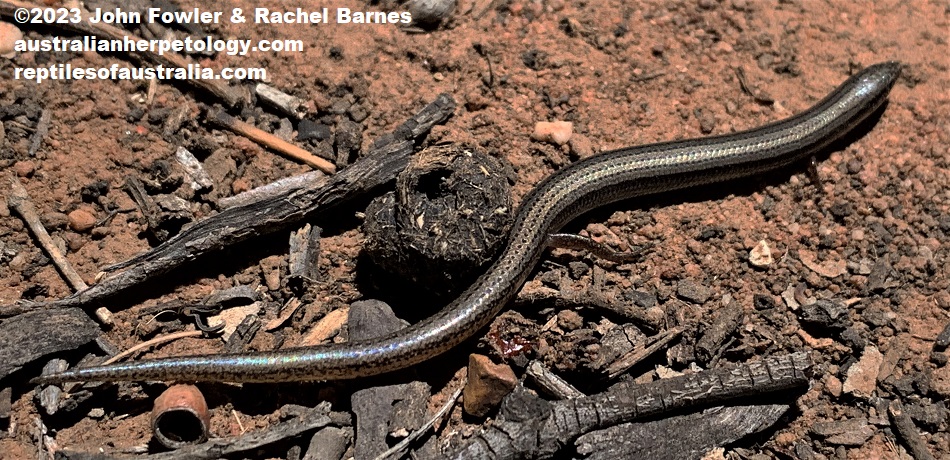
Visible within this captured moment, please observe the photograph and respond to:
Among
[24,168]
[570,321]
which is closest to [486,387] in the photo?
[570,321]

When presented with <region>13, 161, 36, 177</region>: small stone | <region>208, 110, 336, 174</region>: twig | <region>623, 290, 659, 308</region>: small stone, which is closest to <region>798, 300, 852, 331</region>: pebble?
<region>623, 290, 659, 308</region>: small stone

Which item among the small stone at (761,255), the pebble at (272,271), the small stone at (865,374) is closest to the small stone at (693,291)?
the small stone at (761,255)

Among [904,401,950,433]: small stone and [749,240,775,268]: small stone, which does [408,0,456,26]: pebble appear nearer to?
[749,240,775,268]: small stone

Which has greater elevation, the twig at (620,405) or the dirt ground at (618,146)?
the dirt ground at (618,146)

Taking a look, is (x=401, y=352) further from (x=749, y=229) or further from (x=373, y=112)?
(x=749, y=229)

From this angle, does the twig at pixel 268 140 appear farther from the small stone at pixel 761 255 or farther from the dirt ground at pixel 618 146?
the small stone at pixel 761 255

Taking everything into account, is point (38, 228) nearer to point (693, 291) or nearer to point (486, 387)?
point (486, 387)
